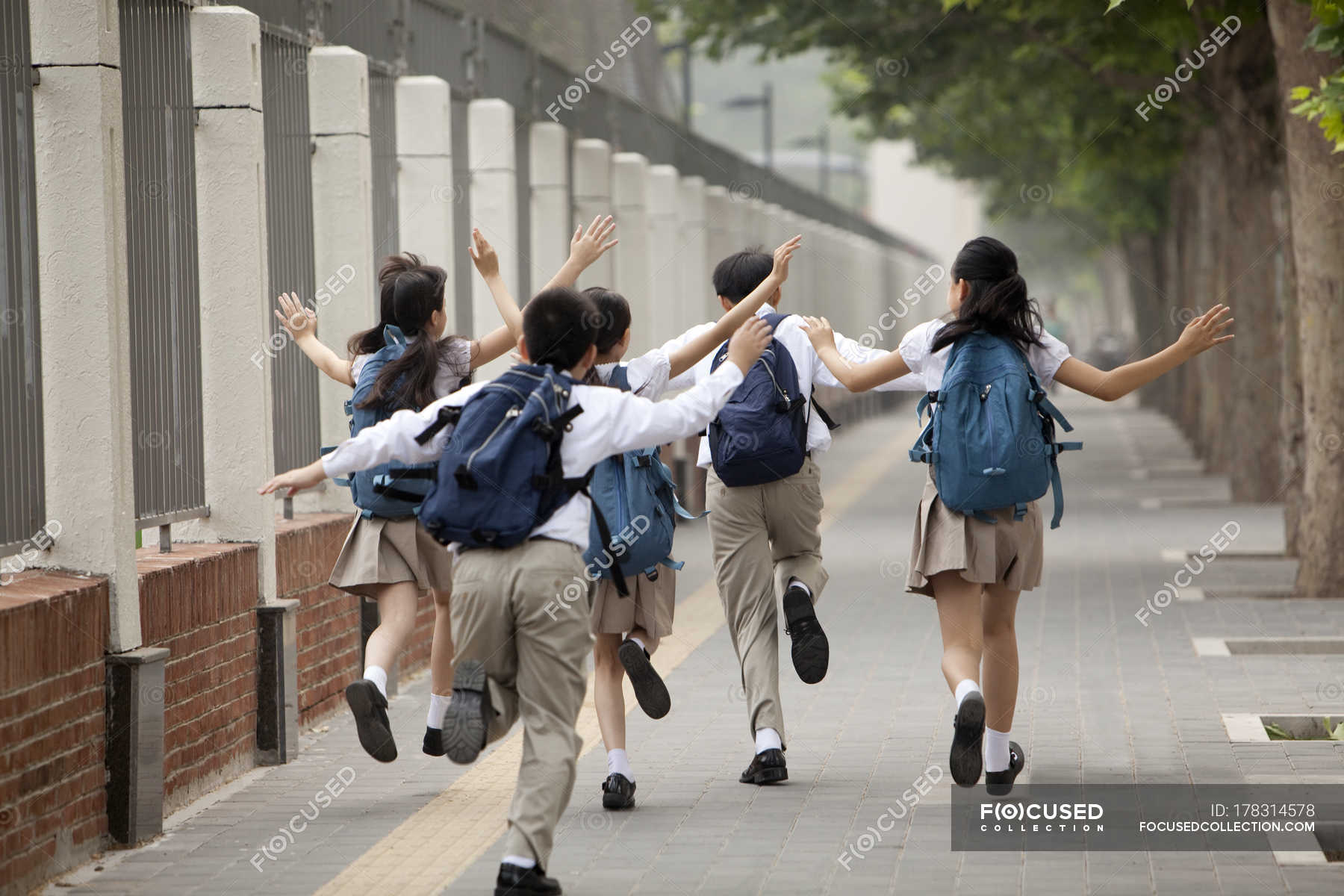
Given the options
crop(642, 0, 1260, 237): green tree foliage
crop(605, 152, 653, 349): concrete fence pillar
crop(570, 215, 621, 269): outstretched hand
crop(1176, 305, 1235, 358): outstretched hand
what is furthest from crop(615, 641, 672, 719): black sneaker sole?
crop(605, 152, 653, 349): concrete fence pillar

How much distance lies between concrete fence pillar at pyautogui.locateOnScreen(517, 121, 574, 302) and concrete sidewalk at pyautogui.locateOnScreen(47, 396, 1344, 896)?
12.6 feet

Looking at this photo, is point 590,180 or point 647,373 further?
point 590,180

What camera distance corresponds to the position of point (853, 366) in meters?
6.74

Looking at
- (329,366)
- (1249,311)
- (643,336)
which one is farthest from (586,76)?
(329,366)

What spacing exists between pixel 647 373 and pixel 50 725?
83.0 inches

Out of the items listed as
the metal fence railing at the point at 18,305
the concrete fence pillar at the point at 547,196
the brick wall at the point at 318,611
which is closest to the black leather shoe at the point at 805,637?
the brick wall at the point at 318,611

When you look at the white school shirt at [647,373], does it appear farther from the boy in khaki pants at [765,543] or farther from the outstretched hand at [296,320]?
the outstretched hand at [296,320]

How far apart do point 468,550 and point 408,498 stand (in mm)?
1705

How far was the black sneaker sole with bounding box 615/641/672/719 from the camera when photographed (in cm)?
670

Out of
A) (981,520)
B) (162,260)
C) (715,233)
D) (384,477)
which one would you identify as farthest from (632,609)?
(715,233)

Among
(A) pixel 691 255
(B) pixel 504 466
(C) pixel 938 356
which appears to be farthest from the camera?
(A) pixel 691 255

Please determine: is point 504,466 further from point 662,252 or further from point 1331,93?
point 662,252

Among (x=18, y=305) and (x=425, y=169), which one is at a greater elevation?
(x=425, y=169)

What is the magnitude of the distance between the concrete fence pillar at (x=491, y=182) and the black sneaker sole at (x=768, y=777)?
227 inches
